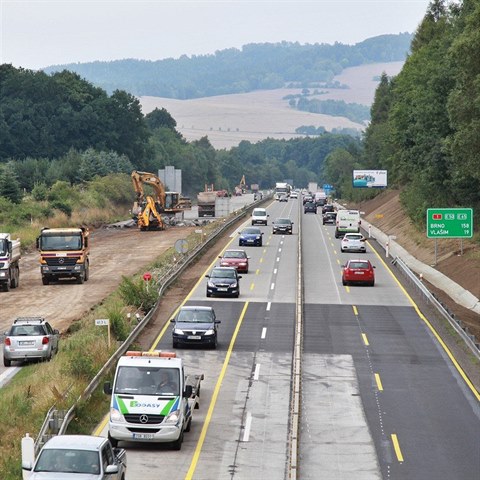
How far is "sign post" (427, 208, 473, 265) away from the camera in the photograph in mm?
67875

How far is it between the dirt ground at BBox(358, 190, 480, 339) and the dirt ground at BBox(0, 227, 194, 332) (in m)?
17.3

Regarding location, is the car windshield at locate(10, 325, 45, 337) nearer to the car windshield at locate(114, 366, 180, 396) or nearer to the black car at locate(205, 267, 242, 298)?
the car windshield at locate(114, 366, 180, 396)

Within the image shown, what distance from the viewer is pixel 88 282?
67625 mm

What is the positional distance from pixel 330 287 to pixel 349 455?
35.3m

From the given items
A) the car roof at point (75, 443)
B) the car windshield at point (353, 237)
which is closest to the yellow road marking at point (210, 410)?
the car roof at point (75, 443)

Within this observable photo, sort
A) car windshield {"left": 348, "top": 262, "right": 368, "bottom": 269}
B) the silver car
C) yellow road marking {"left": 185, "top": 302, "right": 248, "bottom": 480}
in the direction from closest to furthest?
yellow road marking {"left": 185, "top": 302, "right": 248, "bottom": 480} → the silver car → car windshield {"left": 348, "top": 262, "right": 368, "bottom": 269}

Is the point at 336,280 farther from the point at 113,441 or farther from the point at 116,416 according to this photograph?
the point at 116,416

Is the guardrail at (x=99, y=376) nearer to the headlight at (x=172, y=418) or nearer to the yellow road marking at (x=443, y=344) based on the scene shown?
the headlight at (x=172, y=418)

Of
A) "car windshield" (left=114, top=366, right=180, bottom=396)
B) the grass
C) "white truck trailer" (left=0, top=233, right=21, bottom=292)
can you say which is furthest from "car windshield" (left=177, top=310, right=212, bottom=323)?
"white truck trailer" (left=0, top=233, right=21, bottom=292)

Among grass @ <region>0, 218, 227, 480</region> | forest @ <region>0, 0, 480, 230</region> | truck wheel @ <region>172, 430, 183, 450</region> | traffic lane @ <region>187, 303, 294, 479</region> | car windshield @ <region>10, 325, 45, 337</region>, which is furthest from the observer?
forest @ <region>0, 0, 480, 230</region>

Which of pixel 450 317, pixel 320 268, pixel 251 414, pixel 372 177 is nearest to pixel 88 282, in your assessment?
pixel 320 268

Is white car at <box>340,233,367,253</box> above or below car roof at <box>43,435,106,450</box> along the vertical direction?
below

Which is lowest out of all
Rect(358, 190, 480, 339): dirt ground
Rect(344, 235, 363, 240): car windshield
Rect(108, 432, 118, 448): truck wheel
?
Rect(358, 190, 480, 339): dirt ground

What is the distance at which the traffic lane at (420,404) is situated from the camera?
26625 millimetres
